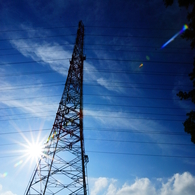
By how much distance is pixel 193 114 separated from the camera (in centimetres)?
854

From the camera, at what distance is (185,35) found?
8.69 meters

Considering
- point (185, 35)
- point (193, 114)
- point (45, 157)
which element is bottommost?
point (45, 157)

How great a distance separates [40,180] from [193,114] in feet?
39.2

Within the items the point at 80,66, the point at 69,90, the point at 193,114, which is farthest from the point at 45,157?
the point at 193,114

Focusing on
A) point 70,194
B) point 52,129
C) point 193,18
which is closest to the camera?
point 193,18

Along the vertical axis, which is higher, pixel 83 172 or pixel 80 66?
pixel 80 66

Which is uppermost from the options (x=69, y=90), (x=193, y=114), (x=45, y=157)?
(x=69, y=90)

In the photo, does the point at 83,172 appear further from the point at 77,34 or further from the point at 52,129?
the point at 77,34

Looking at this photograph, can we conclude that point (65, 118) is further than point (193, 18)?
Yes

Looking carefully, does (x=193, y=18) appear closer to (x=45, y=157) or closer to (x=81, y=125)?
(x=81, y=125)

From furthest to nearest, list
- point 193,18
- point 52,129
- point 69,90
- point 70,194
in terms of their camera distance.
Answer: point 69,90 → point 52,129 → point 70,194 → point 193,18

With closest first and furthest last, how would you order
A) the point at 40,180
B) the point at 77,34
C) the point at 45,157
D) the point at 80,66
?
the point at 40,180 → the point at 45,157 → the point at 80,66 → the point at 77,34

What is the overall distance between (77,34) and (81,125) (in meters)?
12.4

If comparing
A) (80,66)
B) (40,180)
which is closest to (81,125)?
(40,180)
